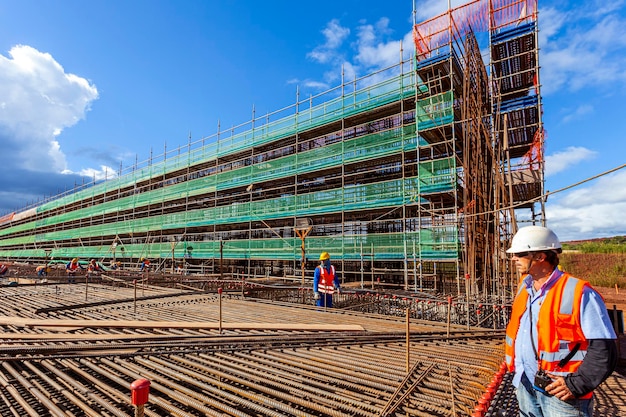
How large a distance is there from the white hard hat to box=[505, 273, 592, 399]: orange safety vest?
18 centimetres

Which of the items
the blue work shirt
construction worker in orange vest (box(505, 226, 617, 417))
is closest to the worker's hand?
construction worker in orange vest (box(505, 226, 617, 417))

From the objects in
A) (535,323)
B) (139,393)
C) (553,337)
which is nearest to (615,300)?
(535,323)

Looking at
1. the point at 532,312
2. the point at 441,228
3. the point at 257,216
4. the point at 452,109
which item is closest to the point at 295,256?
the point at 257,216

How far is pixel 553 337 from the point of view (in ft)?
6.04

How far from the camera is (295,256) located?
1902 cm

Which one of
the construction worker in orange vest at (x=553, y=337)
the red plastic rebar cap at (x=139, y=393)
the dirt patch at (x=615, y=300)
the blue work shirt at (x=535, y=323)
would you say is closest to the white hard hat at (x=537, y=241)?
the construction worker in orange vest at (x=553, y=337)

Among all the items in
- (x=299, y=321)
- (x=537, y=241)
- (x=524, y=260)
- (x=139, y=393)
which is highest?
(x=537, y=241)

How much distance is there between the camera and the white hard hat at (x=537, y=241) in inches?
78.8

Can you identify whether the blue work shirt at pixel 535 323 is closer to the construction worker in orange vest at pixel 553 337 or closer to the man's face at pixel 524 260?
the construction worker in orange vest at pixel 553 337

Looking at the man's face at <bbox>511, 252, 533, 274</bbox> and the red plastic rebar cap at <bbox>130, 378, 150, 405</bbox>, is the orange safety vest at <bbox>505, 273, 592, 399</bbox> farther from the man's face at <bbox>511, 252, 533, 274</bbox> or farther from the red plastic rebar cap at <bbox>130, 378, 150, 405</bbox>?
the red plastic rebar cap at <bbox>130, 378, 150, 405</bbox>

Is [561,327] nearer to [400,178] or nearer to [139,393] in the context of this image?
[139,393]

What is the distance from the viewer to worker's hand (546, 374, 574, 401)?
5.63 feet

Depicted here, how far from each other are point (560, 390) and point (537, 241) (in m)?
0.77

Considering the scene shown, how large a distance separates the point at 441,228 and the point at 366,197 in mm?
4038
